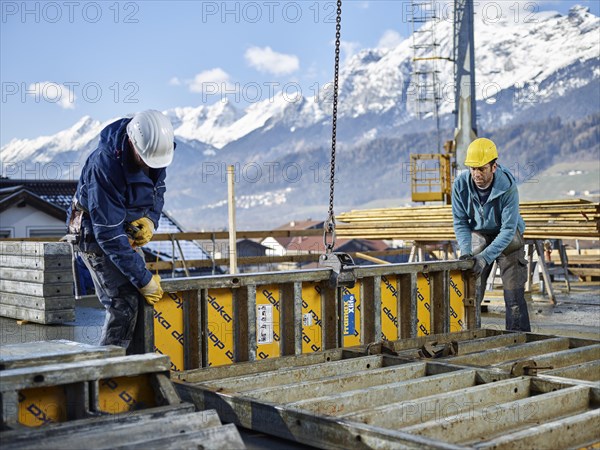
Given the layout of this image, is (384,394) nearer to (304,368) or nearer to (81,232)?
(304,368)

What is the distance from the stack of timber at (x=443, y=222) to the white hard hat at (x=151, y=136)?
9587 mm

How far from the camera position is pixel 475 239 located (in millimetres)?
15367

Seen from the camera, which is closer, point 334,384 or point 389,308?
point 334,384

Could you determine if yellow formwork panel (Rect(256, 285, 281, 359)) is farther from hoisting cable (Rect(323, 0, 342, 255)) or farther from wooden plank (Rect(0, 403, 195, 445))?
wooden plank (Rect(0, 403, 195, 445))

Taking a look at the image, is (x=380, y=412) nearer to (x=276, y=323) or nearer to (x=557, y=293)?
(x=276, y=323)

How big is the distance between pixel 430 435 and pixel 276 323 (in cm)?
248

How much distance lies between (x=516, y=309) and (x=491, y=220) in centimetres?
103

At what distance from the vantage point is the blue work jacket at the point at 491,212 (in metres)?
8.32

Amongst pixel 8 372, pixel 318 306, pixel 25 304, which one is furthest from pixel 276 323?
pixel 25 304

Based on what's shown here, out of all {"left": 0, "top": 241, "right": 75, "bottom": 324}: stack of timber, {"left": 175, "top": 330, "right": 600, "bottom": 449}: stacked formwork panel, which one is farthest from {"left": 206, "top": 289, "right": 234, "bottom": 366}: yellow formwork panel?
{"left": 0, "top": 241, "right": 75, "bottom": 324}: stack of timber

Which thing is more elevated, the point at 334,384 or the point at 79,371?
the point at 79,371

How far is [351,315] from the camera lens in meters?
7.37

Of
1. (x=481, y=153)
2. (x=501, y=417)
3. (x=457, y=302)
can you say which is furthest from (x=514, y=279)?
(x=501, y=417)

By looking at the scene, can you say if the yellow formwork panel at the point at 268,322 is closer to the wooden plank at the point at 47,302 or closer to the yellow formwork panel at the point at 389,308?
the yellow formwork panel at the point at 389,308
